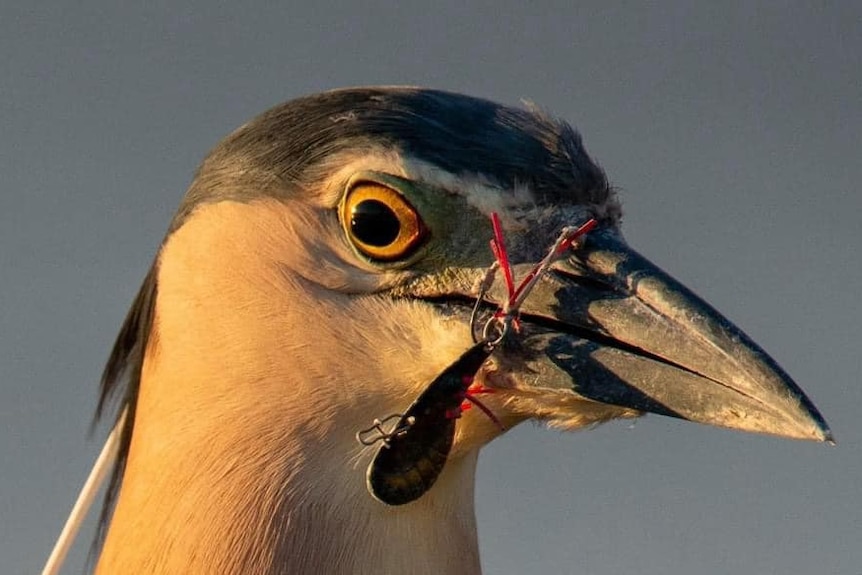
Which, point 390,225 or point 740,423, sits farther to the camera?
point 390,225

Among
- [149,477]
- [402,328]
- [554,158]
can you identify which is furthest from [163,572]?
[554,158]

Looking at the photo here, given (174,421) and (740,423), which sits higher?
(174,421)

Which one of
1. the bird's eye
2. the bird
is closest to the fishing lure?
the bird

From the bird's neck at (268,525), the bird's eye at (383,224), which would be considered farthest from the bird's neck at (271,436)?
the bird's eye at (383,224)

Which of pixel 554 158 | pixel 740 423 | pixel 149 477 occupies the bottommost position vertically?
pixel 740 423

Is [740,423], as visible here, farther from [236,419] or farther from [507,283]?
[236,419]

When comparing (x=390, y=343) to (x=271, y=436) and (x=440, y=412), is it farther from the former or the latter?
(x=271, y=436)
